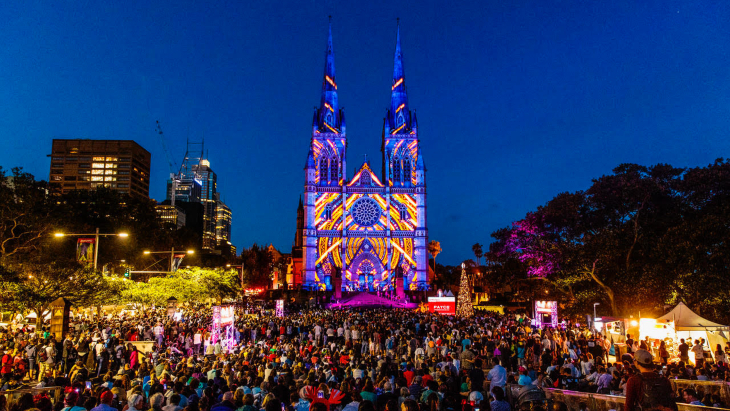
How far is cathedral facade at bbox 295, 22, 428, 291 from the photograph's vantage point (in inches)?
2896

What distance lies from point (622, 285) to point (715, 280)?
550 cm

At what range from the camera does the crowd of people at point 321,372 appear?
8.51 m

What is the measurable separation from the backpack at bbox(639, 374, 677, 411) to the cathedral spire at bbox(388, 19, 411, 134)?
2928 inches

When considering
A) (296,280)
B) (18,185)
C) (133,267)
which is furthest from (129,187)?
(18,185)

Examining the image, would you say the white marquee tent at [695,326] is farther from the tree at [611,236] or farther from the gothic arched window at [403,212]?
the gothic arched window at [403,212]

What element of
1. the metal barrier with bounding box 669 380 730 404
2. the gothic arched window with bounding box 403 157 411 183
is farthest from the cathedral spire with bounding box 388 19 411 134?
the metal barrier with bounding box 669 380 730 404

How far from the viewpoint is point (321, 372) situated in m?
12.0

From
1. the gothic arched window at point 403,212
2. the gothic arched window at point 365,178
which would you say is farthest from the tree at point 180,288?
the gothic arched window at point 403,212

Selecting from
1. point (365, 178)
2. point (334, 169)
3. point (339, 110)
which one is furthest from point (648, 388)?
point (339, 110)

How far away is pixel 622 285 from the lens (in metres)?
26.0

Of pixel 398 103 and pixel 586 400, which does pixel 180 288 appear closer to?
pixel 586 400

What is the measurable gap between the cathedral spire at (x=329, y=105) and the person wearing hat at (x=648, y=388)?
242 feet

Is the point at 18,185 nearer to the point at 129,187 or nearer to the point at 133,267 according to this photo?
the point at 133,267

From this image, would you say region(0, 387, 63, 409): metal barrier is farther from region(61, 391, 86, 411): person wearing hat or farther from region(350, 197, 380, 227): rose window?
region(350, 197, 380, 227): rose window
